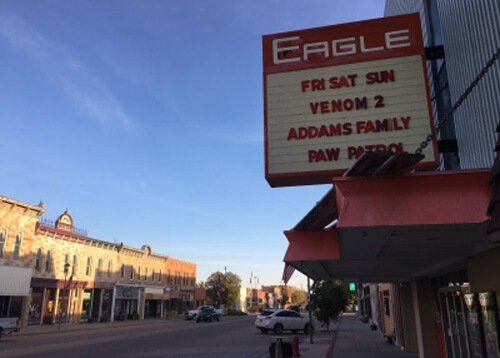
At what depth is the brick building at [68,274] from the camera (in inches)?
1243

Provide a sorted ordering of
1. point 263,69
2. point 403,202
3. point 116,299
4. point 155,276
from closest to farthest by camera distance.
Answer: point 403,202, point 263,69, point 116,299, point 155,276

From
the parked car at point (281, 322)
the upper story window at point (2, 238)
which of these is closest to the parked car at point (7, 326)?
the upper story window at point (2, 238)

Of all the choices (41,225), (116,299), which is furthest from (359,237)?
(116,299)

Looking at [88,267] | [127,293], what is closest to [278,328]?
[88,267]

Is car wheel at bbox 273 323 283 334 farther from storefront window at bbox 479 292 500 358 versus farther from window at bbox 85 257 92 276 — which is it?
storefront window at bbox 479 292 500 358

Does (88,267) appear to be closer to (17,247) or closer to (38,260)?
(38,260)

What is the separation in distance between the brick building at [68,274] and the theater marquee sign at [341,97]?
96.4 ft

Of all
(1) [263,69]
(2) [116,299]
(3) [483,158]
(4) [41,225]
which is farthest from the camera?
(2) [116,299]

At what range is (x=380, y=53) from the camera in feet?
23.7

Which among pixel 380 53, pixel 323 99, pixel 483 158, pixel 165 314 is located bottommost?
pixel 165 314

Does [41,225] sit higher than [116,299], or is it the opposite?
[41,225]

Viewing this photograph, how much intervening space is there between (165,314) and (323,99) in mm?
55618

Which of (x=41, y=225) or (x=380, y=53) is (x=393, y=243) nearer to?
(x=380, y=53)

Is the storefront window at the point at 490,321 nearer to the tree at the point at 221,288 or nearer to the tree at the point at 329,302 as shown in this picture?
the tree at the point at 329,302
